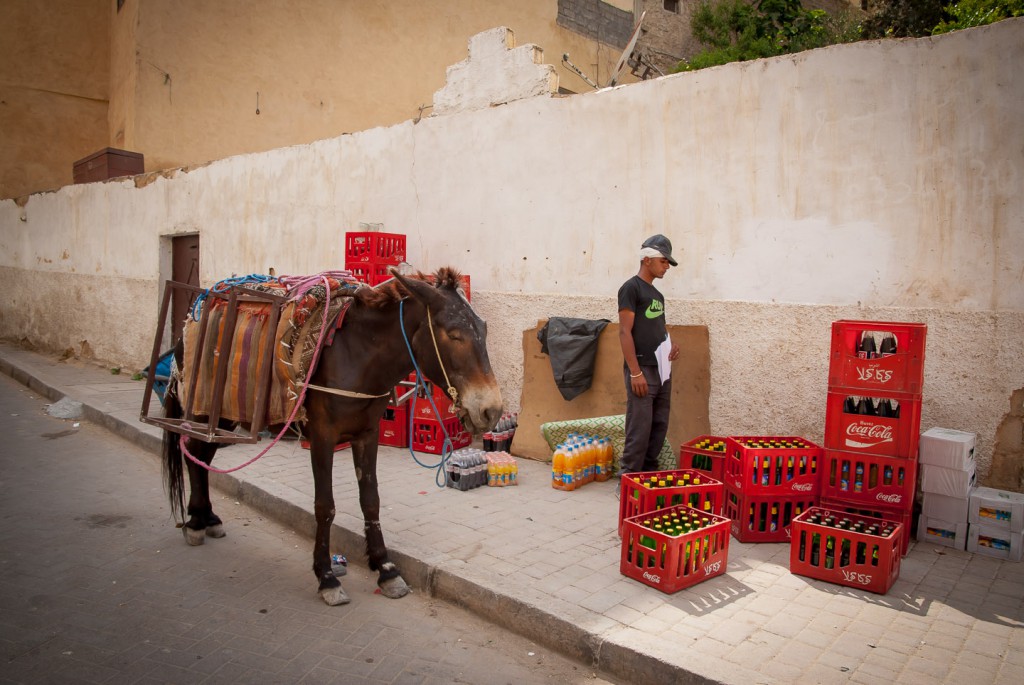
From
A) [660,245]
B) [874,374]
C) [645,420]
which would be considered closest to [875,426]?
[874,374]

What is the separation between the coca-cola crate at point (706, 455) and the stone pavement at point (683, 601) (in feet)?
2.13

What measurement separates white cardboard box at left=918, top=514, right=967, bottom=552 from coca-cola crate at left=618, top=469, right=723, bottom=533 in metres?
1.37

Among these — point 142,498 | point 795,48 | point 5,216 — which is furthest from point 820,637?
point 5,216

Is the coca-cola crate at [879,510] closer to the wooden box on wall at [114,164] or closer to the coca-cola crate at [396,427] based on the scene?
the coca-cola crate at [396,427]

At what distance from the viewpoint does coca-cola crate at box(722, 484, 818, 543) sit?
4.31 m

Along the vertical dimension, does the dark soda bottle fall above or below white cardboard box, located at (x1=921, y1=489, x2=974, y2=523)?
above

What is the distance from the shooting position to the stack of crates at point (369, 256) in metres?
6.79

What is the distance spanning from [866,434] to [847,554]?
83 centimetres

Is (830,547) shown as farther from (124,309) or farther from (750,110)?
(124,309)

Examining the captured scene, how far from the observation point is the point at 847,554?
369 cm

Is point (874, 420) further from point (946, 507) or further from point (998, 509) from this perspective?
point (998, 509)

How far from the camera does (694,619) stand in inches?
128

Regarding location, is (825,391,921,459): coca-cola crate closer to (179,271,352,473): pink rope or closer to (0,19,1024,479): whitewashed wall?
(0,19,1024,479): whitewashed wall

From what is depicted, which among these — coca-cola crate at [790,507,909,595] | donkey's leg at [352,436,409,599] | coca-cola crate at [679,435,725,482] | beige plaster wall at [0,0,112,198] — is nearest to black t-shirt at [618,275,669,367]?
coca-cola crate at [679,435,725,482]
